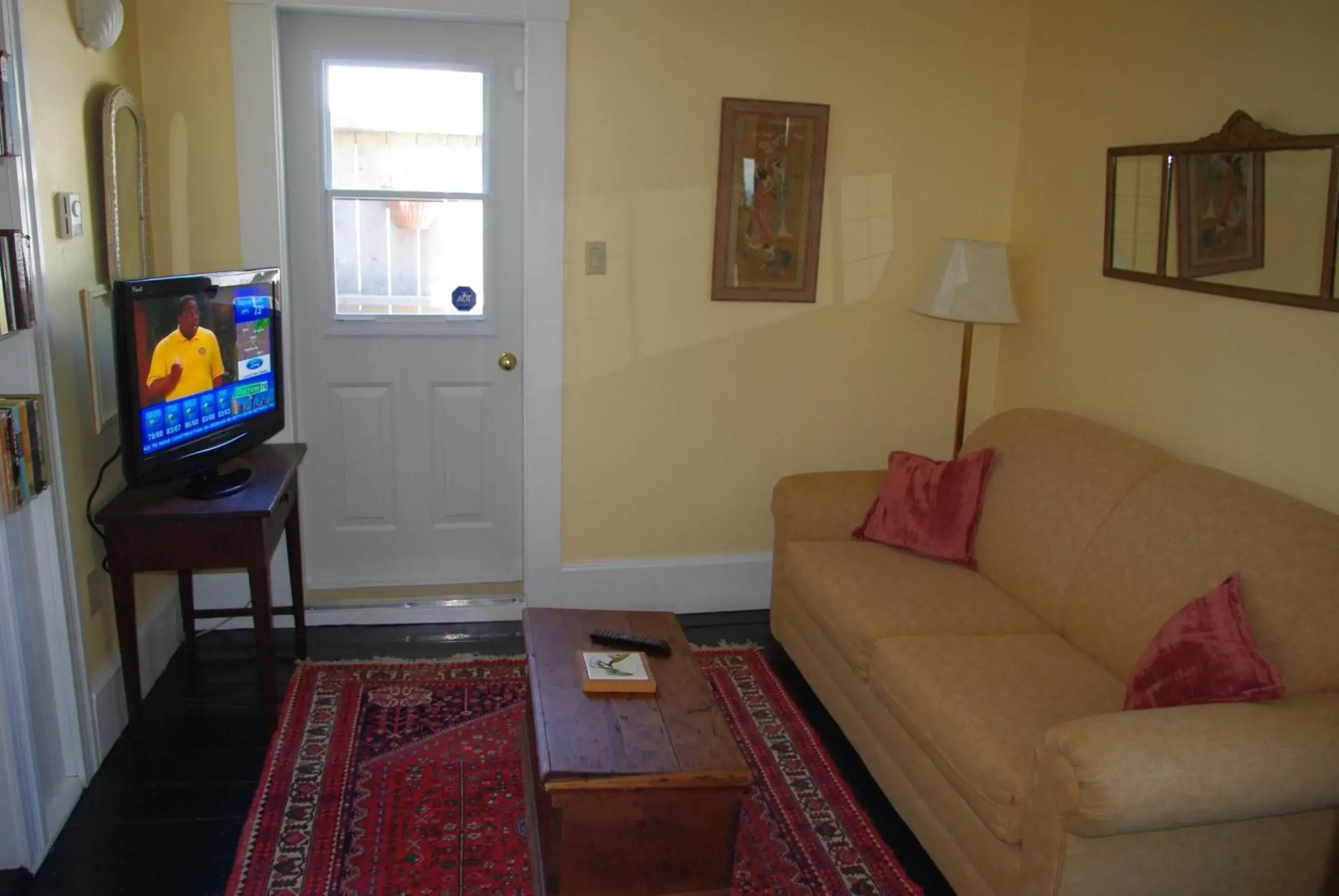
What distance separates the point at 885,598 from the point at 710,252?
1.42 metres

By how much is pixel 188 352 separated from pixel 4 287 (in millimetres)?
611

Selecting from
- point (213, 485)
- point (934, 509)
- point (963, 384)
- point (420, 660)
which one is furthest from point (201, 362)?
point (963, 384)

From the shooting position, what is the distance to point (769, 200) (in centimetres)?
376

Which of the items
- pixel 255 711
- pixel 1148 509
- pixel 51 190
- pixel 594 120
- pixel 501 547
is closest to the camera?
pixel 51 190

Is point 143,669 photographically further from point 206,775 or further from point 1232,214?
point 1232,214

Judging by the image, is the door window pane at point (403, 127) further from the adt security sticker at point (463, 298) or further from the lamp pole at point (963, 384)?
the lamp pole at point (963, 384)

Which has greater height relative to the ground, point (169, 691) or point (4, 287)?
point (4, 287)

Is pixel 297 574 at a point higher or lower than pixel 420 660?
higher

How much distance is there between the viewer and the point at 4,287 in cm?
225

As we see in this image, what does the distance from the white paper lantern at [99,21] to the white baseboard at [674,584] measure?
2149 mm

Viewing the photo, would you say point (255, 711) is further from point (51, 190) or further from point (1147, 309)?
point (1147, 309)

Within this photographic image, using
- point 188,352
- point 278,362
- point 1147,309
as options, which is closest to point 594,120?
point 278,362

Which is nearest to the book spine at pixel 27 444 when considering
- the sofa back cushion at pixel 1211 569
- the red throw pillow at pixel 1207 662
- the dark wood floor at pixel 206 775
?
the dark wood floor at pixel 206 775

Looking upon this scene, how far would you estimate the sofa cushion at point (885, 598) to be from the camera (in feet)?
9.44
